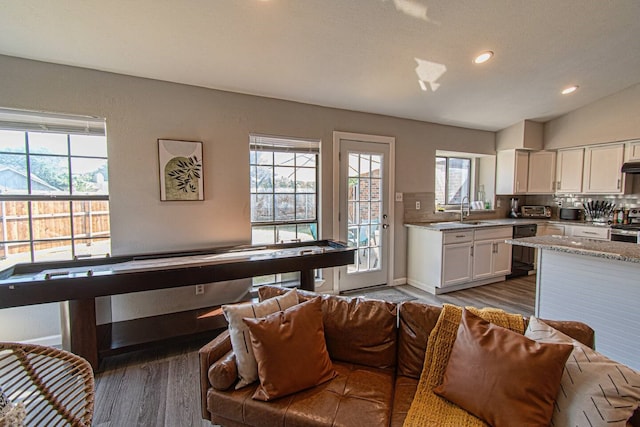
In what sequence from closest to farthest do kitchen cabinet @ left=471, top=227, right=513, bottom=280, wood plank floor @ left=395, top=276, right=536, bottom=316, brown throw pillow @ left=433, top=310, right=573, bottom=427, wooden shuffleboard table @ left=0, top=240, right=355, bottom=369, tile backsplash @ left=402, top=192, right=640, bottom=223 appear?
brown throw pillow @ left=433, top=310, right=573, bottom=427, wooden shuffleboard table @ left=0, top=240, right=355, bottom=369, wood plank floor @ left=395, top=276, right=536, bottom=316, kitchen cabinet @ left=471, top=227, right=513, bottom=280, tile backsplash @ left=402, top=192, right=640, bottom=223

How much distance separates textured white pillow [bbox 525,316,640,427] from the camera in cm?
103

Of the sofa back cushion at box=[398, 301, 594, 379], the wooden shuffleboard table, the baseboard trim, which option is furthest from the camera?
the baseboard trim

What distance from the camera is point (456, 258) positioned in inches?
154

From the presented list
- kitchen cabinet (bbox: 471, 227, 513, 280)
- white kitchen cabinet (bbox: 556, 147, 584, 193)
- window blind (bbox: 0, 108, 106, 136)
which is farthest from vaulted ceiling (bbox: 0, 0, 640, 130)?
kitchen cabinet (bbox: 471, 227, 513, 280)

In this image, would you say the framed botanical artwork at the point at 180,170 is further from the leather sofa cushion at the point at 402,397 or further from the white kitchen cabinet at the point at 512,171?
→ the white kitchen cabinet at the point at 512,171

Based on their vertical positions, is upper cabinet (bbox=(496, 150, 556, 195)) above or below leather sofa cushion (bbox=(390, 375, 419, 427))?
above

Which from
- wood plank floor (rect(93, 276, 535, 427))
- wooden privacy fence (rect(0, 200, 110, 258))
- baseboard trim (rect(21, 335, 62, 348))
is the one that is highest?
wooden privacy fence (rect(0, 200, 110, 258))

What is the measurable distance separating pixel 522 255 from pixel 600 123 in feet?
7.16

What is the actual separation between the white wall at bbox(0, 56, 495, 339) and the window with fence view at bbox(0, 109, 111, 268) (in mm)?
126

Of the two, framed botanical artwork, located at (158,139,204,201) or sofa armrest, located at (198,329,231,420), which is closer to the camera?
sofa armrest, located at (198,329,231,420)

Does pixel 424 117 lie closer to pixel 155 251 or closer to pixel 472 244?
pixel 472 244

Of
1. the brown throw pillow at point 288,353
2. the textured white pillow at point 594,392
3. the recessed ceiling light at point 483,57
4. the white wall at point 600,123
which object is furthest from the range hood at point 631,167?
the brown throw pillow at point 288,353

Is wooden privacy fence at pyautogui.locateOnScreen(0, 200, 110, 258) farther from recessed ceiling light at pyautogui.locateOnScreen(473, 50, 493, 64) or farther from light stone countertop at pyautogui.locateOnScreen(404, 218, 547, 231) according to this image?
recessed ceiling light at pyautogui.locateOnScreen(473, 50, 493, 64)

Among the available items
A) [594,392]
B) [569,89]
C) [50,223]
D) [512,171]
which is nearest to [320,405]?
[594,392]
